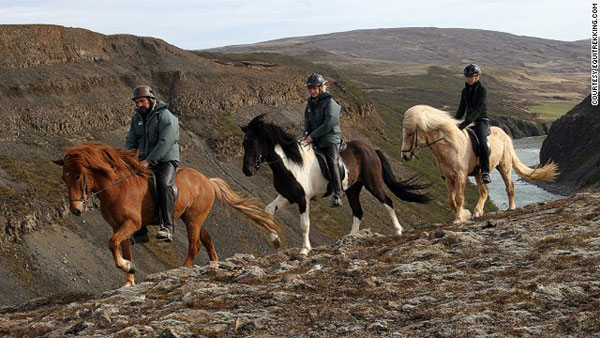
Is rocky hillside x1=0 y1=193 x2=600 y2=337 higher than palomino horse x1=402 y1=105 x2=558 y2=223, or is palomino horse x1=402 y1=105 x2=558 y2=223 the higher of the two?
palomino horse x1=402 y1=105 x2=558 y2=223

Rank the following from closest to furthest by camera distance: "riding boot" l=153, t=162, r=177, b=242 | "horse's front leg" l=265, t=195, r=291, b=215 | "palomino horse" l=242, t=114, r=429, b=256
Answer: "riding boot" l=153, t=162, r=177, b=242 → "palomino horse" l=242, t=114, r=429, b=256 → "horse's front leg" l=265, t=195, r=291, b=215

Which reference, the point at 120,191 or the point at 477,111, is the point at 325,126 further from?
the point at 120,191

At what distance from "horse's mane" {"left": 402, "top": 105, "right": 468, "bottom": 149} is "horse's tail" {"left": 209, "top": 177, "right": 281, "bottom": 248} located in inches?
172

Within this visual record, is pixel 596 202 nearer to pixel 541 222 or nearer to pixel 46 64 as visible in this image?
pixel 541 222

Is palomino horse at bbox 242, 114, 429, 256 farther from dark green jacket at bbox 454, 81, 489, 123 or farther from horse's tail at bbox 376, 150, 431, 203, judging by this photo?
dark green jacket at bbox 454, 81, 489, 123

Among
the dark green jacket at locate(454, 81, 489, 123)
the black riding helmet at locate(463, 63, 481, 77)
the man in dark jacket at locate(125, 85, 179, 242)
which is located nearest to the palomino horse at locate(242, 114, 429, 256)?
the man in dark jacket at locate(125, 85, 179, 242)

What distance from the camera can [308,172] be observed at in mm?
16594

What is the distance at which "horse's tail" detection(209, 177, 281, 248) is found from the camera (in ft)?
52.2

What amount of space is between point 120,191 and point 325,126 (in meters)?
5.33

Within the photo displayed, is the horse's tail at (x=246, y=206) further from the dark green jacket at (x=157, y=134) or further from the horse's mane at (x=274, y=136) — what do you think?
the dark green jacket at (x=157, y=134)

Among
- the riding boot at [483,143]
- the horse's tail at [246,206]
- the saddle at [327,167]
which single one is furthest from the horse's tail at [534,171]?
the horse's tail at [246,206]

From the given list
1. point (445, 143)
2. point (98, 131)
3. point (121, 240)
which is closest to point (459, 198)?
point (445, 143)

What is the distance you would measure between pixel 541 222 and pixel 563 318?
582 cm

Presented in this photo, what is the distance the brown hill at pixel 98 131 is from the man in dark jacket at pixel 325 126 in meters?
9.59
